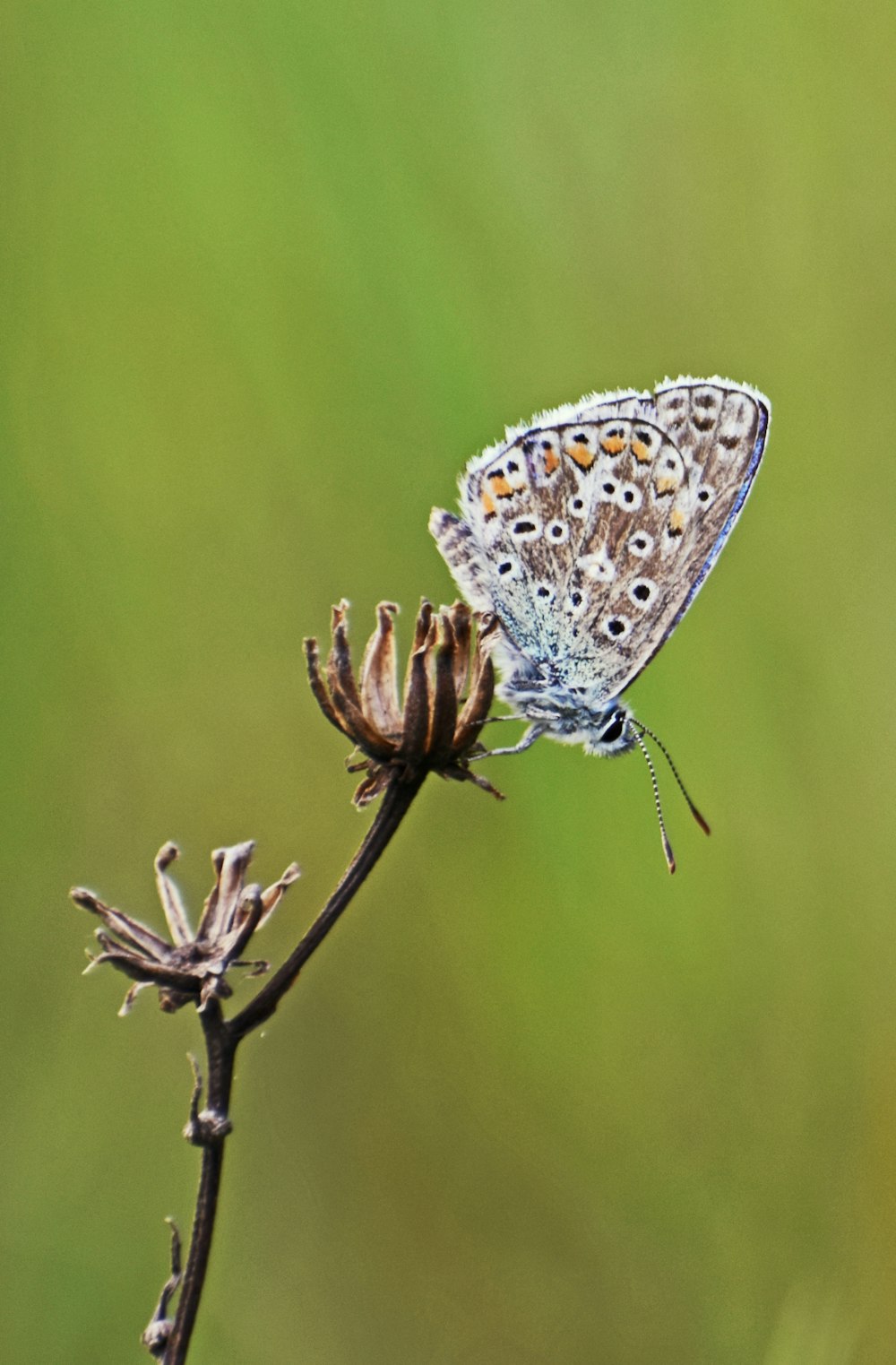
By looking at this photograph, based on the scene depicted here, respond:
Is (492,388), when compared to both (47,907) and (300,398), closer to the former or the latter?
(300,398)

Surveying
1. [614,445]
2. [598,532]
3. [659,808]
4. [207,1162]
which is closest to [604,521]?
[598,532]

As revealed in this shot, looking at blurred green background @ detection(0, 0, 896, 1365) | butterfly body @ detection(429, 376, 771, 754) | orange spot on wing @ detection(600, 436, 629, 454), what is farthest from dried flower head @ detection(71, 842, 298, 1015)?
blurred green background @ detection(0, 0, 896, 1365)

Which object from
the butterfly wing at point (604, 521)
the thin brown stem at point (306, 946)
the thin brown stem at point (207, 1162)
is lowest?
the thin brown stem at point (207, 1162)

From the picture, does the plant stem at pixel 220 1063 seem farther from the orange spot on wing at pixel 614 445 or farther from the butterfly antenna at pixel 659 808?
the butterfly antenna at pixel 659 808

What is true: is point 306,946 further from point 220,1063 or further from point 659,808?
point 659,808

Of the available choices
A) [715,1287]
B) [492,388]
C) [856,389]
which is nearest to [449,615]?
[492,388]

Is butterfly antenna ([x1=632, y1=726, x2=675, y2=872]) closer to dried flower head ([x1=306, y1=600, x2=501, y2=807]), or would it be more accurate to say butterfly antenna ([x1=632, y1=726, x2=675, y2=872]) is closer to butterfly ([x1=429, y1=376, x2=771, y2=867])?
butterfly ([x1=429, y1=376, x2=771, y2=867])

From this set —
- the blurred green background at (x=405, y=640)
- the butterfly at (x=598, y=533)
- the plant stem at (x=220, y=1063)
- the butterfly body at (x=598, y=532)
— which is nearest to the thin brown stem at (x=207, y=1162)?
the plant stem at (x=220, y=1063)
